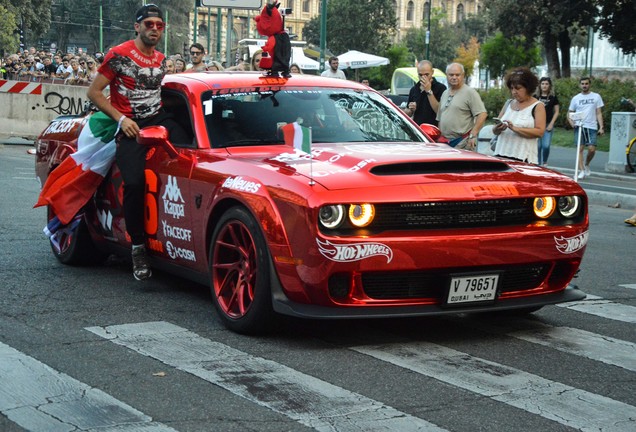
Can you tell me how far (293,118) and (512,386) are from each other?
9.11ft

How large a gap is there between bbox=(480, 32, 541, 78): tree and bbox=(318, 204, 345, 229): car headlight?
5382 centimetres

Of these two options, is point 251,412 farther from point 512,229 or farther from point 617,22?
point 617,22

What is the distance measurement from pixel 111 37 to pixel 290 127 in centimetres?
12350

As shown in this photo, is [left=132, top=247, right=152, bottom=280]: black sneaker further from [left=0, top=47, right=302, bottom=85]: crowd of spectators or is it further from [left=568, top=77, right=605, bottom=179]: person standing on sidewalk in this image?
[left=0, top=47, right=302, bottom=85]: crowd of spectators

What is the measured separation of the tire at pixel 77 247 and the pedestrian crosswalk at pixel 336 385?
7.26 feet

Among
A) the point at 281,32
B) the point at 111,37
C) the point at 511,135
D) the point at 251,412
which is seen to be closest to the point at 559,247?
the point at 251,412

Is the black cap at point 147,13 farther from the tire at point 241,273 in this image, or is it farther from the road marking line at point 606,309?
the road marking line at point 606,309

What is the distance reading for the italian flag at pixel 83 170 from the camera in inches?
320

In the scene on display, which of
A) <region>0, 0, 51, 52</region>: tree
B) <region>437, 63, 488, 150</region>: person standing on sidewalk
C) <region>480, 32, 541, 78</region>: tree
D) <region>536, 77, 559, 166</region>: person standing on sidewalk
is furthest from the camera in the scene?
<region>0, 0, 51, 52</region>: tree

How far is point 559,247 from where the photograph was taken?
6.29m

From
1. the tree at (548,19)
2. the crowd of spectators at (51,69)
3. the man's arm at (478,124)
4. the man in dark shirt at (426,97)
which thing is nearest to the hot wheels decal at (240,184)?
the man's arm at (478,124)

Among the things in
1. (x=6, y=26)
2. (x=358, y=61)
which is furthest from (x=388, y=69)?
(x=6, y=26)

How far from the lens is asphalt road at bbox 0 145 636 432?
4.64 metres

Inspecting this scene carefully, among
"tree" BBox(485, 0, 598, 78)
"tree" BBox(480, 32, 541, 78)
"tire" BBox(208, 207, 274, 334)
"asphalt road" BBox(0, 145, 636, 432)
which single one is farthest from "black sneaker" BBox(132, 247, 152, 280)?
"tree" BBox(480, 32, 541, 78)
